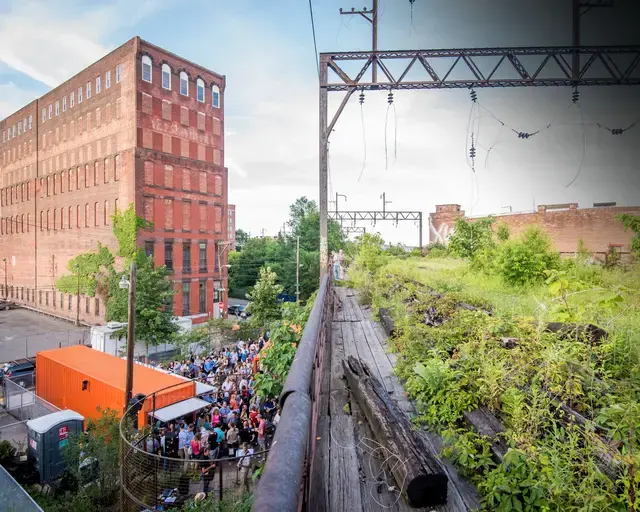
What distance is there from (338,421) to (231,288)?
5292 cm

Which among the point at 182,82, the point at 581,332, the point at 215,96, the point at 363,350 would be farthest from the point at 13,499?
the point at 215,96

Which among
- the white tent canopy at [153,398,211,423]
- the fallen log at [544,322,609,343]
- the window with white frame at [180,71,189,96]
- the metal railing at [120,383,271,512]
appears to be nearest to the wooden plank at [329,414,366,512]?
the fallen log at [544,322,609,343]

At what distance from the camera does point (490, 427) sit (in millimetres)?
2779

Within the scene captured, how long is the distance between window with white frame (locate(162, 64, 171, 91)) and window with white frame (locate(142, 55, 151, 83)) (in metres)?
1.30

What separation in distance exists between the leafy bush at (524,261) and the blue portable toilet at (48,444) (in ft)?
40.5

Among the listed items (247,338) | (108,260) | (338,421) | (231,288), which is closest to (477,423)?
(338,421)

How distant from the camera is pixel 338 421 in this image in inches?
132

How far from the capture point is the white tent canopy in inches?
428

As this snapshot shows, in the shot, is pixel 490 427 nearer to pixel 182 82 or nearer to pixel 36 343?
pixel 36 343

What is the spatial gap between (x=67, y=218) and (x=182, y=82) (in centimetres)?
1841

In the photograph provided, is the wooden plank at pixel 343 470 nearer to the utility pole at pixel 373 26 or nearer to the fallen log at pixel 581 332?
the fallen log at pixel 581 332

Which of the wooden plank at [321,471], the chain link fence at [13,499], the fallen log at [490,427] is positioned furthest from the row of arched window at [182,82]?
the fallen log at [490,427]

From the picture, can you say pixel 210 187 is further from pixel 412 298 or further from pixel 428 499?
pixel 428 499

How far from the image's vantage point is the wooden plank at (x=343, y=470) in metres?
2.29
